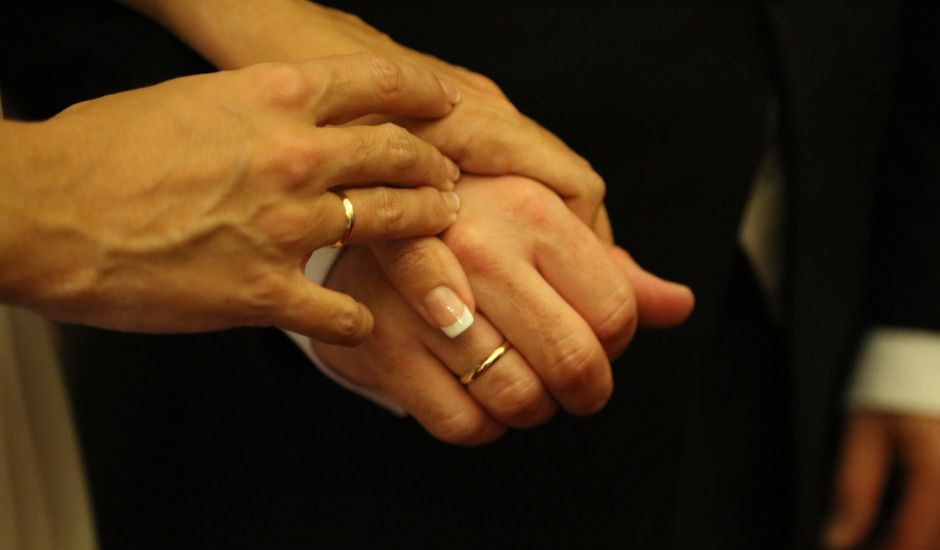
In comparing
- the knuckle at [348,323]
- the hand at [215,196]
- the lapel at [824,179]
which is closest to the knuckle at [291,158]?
the hand at [215,196]

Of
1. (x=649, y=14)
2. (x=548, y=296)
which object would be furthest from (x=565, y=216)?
(x=649, y=14)

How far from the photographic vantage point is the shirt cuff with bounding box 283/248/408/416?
792 mm

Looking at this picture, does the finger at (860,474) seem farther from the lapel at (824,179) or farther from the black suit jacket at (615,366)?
the black suit jacket at (615,366)

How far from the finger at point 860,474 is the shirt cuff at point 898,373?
30mm

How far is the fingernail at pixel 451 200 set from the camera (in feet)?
2.41

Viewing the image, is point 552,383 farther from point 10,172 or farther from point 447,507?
point 10,172

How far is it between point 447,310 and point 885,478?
65cm

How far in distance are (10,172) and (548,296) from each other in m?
0.41

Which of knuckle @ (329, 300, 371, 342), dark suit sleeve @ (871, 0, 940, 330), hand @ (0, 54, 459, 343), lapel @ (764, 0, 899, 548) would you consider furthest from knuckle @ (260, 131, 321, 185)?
dark suit sleeve @ (871, 0, 940, 330)

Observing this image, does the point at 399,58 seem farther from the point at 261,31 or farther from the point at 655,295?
the point at 655,295

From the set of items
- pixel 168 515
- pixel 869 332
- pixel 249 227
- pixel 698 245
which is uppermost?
pixel 249 227

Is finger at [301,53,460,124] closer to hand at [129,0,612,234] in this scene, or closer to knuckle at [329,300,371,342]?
hand at [129,0,612,234]

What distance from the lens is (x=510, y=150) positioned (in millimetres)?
748

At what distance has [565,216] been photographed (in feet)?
2.46
